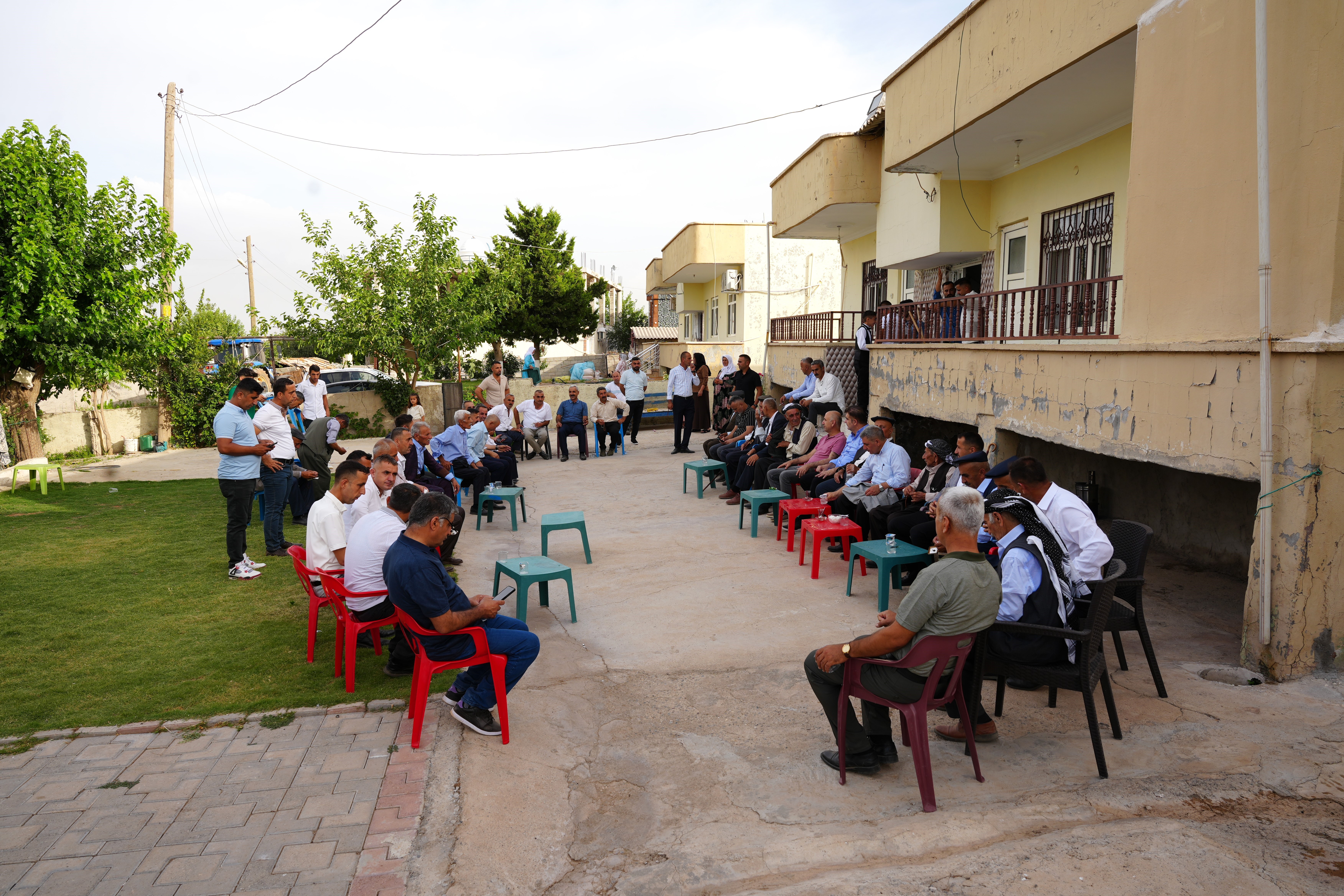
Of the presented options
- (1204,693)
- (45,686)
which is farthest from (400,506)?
(1204,693)

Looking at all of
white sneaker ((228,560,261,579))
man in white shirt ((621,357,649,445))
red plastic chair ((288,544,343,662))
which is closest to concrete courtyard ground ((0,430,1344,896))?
red plastic chair ((288,544,343,662))

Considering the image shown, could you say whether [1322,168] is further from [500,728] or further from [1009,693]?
[500,728]

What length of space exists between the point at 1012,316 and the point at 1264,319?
3.39 m

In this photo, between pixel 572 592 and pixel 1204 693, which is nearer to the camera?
pixel 1204 693

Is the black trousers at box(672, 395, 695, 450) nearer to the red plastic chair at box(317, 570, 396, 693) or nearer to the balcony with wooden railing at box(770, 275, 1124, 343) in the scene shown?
the balcony with wooden railing at box(770, 275, 1124, 343)

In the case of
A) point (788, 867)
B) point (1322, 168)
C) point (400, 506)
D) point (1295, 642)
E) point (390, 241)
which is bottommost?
point (788, 867)

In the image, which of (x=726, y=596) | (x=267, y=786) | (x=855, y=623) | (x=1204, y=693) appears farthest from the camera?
(x=726, y=596)

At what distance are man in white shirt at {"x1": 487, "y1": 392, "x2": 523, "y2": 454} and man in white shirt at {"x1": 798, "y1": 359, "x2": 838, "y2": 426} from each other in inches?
194

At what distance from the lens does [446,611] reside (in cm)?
419

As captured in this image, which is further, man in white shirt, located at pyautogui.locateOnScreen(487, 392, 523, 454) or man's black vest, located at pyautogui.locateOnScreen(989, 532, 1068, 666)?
man in white shirt, located at pyautogui.locateOnScreen(487, 392, 523, 454)

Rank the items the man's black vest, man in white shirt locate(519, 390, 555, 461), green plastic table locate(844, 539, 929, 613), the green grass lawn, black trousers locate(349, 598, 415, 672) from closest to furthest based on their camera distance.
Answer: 1. the man's black vest
2. the green grass lawn
3. black trousers locate(349, 598, 415, 672)
4. green plastic table locate(844, 539, 929, 613)
5. man in white shirt locate(519, 390, 555, 461)

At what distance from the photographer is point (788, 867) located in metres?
3.33

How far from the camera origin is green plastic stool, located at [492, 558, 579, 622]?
6.31 metres

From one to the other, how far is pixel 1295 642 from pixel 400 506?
540 centimetres
